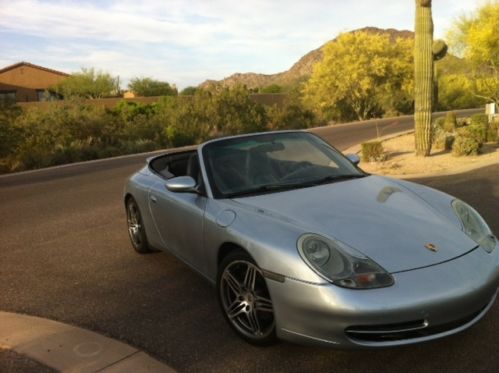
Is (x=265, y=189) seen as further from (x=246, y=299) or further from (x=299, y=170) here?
(x=246, y=299)

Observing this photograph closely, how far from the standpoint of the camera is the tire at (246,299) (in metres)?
3.22

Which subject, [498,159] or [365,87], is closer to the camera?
[498,159]

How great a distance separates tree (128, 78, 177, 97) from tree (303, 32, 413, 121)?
95.0 ft

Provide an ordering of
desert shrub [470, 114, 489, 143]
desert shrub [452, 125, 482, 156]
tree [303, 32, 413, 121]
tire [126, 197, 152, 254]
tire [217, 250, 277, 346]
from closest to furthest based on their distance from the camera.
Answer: tire [217, 250, 277, 346] < tire [126, 197, 152, 254] < desert shrub [452, 125, 482, 156] < desert shrub [470, 114, 489, 143] < tree [303, 32, 413, 121]

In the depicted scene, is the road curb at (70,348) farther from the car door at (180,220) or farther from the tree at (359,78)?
the tree at (359,78)

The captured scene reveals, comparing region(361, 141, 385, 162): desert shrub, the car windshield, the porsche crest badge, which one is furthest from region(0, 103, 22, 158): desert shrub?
the porsche crest badge

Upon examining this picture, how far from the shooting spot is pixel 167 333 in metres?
3.64

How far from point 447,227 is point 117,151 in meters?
19.4

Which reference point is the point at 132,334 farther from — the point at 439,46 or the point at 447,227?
the point at 439,46

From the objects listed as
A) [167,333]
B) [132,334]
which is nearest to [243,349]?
[167,333]

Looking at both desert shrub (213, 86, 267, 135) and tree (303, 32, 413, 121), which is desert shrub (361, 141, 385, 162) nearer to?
desert shrub (213, 86, 267, 135)

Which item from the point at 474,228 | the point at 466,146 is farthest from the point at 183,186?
the point at 466,146

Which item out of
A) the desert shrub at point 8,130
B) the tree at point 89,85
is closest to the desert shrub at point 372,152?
the desert shrub at point 8,130

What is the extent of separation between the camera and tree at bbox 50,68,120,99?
58438mm
